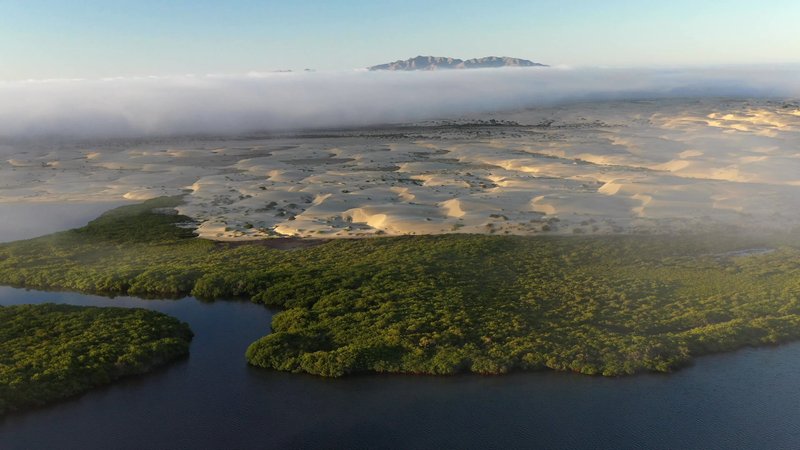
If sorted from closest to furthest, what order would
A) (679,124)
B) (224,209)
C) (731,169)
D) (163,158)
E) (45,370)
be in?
1. (45,370)
2. (224,209)
3. (731,169)
4. (163,158)
5. (679,124)

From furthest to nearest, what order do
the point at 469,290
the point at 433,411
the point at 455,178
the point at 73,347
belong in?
the point at 455,178 → the point at 469,290 → the point at 73,347 → the point at 433,411

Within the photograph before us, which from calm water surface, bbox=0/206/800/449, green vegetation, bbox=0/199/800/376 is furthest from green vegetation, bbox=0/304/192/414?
green vegetation, bbox=0/199/800/376

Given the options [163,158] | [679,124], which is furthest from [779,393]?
[679,124]

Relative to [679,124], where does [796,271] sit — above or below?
below

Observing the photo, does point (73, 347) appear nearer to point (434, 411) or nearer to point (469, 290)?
point (434, 411)

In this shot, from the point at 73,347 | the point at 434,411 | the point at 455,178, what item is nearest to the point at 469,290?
the point at 434,411

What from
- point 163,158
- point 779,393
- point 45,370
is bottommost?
point 779,393

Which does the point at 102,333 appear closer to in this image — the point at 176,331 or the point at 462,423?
the point at 176,331
